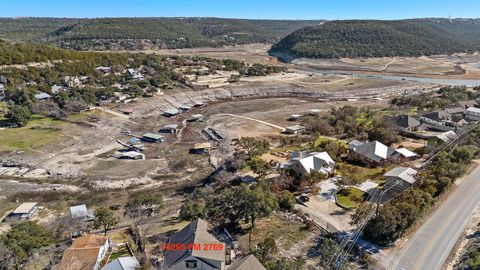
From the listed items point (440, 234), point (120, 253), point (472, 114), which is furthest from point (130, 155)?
point (472, 114)

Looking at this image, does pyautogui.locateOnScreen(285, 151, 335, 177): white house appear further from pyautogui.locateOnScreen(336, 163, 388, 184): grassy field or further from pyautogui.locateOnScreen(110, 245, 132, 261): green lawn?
pyautogui.locateOnScreen(110, 245, 132, 261): green lawn

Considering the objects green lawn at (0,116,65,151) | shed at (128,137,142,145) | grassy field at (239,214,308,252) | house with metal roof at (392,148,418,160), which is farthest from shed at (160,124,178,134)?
house with metal roof at (392,148,418,160)

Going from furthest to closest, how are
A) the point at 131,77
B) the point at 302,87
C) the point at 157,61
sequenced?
1. the point at 157,61
2. the point at 302,87
3. the point at 131,77

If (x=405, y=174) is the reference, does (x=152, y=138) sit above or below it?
below

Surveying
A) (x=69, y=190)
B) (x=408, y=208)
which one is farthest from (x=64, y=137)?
(x=408, y=208)

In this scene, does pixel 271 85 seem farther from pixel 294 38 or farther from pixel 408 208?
pixel 294 38

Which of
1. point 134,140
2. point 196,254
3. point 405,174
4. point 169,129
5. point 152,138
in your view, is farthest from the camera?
point 169,129

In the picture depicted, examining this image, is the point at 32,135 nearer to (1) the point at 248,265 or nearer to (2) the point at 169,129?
(2) the point at 169,129

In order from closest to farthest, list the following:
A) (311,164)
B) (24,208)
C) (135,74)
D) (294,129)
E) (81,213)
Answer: (81,213)
(24,208)
(311,164)
(294,129)
(135,74)
